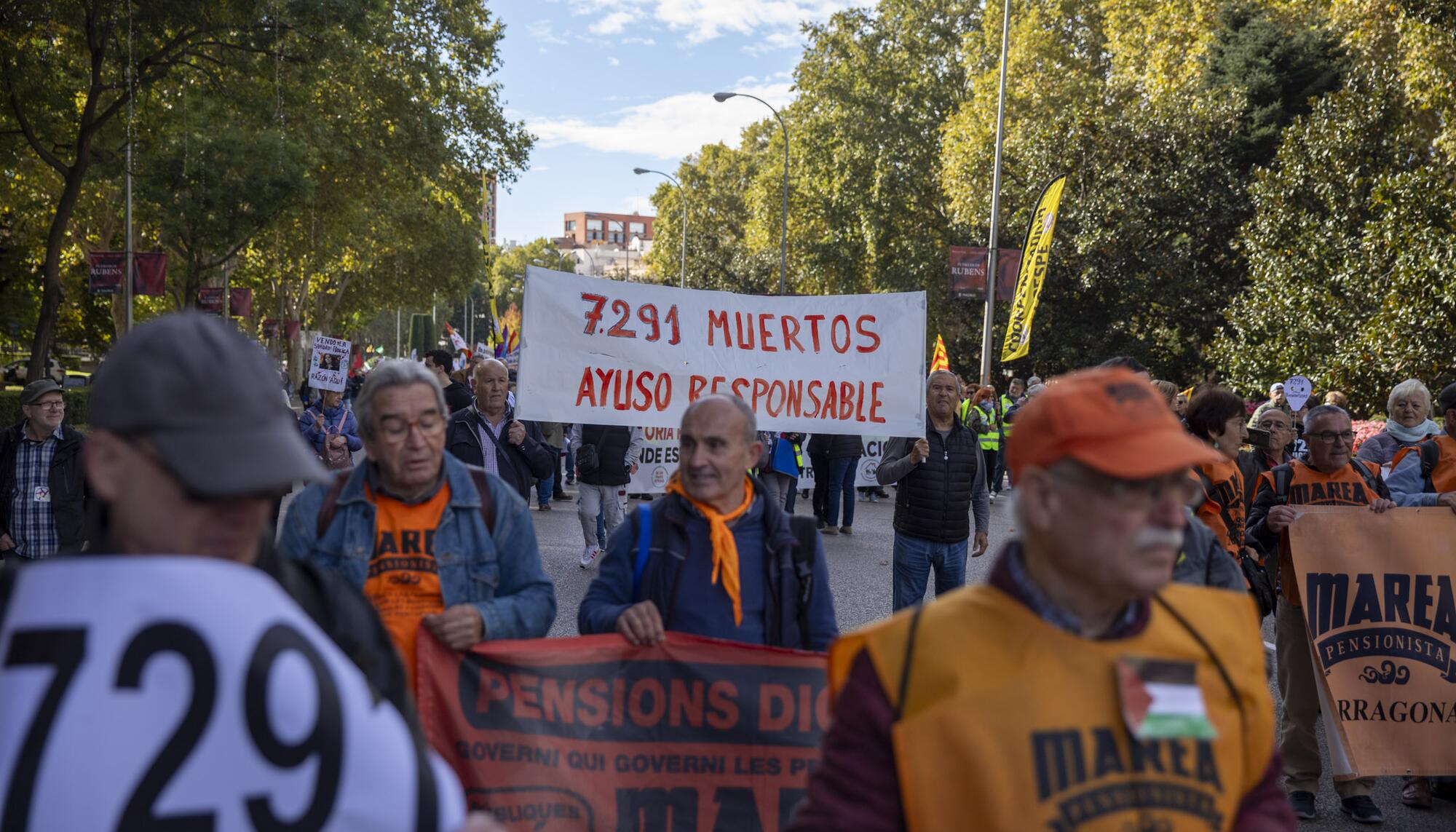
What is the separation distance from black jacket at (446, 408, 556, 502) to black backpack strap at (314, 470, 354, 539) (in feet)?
13.1

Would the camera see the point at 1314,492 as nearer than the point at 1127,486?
No

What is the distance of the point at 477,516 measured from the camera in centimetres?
338

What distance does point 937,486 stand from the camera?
22.7 feet

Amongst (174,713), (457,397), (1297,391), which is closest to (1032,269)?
(1297,391)

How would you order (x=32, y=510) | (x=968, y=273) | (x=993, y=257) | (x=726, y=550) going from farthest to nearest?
1. (x=968, y=273)
2. (x=993, y=257)
3. (x=32, y=510)
4. (x=726, y=550)

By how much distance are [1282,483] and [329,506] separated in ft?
13.9

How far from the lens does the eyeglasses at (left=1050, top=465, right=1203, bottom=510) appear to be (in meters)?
1.73

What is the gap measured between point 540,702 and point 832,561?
26.5 feet

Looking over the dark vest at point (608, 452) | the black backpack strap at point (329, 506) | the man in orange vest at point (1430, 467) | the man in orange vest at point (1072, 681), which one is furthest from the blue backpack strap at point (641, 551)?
the dark vest at point (608, 452)

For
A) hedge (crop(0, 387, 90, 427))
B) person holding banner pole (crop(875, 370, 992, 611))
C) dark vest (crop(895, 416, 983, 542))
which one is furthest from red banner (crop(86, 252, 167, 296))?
dark vest (crop(895, 416, 983, 542))

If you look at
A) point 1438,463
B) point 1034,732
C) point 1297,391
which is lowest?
point 1034,732

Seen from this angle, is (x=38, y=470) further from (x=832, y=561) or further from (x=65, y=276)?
(x=65, y=276)

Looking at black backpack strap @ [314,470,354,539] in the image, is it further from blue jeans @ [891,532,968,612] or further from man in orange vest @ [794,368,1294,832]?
blue jeans @ [891,532,968,612]

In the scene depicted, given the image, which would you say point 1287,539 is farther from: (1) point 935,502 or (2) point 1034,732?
(2) point 1034,732
